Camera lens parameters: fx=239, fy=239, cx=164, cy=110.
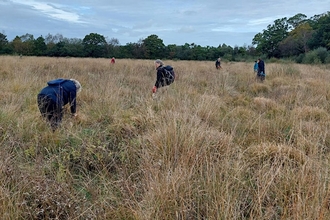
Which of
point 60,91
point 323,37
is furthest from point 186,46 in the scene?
point 60,91

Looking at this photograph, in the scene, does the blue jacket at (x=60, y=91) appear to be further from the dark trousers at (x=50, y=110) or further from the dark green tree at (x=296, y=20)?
the dark green tree at (x=296, y=20)

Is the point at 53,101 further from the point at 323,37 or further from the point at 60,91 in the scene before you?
the point at 323,37

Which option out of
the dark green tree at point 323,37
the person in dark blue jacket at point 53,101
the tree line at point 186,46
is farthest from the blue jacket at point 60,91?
A: the dark green tree at point 323,37

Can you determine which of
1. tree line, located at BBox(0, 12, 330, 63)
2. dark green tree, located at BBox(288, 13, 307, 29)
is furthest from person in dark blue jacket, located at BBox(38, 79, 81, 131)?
dark green tree, located at BBox(288, 13, 307, 29)

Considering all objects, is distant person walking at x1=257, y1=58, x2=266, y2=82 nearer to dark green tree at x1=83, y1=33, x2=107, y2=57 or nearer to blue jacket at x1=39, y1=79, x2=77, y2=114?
blue jacket at x1=39, y1=79, x2=77, y2=114

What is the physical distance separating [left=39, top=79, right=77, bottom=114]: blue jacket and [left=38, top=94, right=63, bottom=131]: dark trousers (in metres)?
0.06

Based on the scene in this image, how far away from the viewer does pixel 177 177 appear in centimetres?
194

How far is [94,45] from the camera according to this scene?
56.7 m

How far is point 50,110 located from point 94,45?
56.9m

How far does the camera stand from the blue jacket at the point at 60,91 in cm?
386

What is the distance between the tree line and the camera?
44.5 m

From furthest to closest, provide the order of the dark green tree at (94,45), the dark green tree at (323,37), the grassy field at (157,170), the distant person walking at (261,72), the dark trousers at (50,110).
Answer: the dark green tree at (94,45), the dark green tree at (323,37), the distant person walking at (261,72), the dark trousers at (50,110), the grassy field at (157,170)

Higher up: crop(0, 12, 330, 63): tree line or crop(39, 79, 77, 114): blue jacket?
crop(0, 12, 330, 63): tree line

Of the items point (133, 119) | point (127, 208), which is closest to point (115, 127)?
point (133, 119)
